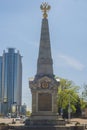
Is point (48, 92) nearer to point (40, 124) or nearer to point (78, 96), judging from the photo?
point (40, 124)

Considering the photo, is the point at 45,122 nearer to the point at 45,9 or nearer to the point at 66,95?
the point at 45,9

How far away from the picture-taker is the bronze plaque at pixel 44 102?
40969mm

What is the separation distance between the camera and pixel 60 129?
124ft

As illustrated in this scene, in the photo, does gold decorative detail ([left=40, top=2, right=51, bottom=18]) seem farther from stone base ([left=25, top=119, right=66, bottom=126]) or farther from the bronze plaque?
stone base ([left=25, top=119, right=66, bottom=126])

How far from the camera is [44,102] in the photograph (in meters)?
41.1

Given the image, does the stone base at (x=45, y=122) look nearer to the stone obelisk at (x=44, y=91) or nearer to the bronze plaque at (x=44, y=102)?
the stone obelisk at (x=44, y=91)

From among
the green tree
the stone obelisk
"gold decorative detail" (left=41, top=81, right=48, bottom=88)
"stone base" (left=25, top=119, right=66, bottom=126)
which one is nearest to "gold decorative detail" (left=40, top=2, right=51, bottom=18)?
the stone obelisk

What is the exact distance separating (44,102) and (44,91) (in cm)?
122

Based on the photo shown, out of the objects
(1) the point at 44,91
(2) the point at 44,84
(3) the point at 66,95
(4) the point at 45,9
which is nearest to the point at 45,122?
(1) the point at 44,91

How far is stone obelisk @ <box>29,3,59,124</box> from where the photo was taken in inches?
1619

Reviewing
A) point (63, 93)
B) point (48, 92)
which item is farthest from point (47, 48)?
point (63, 93)

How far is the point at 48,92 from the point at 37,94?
1.21 metres

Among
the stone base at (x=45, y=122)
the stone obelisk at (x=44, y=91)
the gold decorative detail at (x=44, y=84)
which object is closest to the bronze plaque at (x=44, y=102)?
the stone obelisk at (x=44, y=91)

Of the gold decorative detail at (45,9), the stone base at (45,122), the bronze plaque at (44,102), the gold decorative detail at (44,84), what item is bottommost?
the stone base at (45,122)
